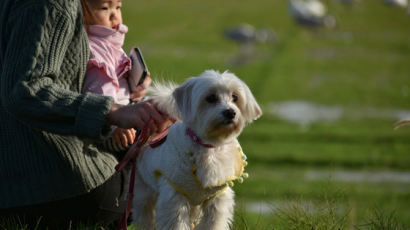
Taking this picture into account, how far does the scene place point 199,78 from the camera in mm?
3271

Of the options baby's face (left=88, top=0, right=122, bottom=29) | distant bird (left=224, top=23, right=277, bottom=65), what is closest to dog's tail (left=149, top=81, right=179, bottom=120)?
baby's face (left=88, top=0, right=122, bottom=29)

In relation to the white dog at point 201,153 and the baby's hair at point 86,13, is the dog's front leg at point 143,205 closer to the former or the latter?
the white dog at point 201,153

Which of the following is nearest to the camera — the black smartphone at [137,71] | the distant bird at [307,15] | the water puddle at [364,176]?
the black smartphone at [137,71]

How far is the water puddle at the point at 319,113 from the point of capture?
16906mm

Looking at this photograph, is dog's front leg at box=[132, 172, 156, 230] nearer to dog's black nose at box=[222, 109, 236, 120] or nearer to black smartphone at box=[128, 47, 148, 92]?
black smartphone at box=[128, 47, 148, 92]

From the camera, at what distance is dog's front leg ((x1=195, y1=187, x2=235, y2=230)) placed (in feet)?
10.6

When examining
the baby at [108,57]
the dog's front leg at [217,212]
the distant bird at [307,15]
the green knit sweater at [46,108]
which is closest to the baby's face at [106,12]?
the baby at [108,57]

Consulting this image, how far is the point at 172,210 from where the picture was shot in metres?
3.15

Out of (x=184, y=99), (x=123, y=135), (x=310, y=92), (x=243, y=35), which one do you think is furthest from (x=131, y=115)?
(x=243, y=35)

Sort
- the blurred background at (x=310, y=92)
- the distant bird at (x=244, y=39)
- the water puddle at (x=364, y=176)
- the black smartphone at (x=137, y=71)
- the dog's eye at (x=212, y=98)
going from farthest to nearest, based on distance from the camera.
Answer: the distant bird at (x=244, y=39) → the water puddle at (x=364, y=176) → the blurred background at (x=310, y=92) → the black smartphone at (x=137, y=71) → the dog's eye at (x=212, y=98)

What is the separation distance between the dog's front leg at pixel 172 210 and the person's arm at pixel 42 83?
523 millimetres

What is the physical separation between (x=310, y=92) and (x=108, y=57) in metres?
16.3

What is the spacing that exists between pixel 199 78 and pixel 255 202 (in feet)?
28.0

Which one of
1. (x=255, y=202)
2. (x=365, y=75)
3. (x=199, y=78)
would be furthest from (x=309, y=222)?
(x=365, y=75)
